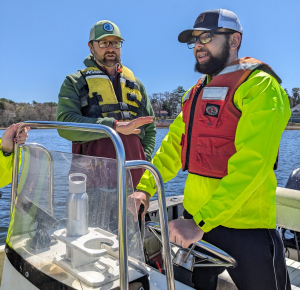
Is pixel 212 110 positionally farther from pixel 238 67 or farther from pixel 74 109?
pixel 74 109

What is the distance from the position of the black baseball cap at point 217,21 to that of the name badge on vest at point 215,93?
31cm

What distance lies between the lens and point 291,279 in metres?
2.42

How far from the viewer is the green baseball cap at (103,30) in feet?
8.40

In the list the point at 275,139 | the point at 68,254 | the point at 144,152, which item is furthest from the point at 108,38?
the point at 68,254

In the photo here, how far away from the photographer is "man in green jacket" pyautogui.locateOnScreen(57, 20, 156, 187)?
2.46 metres

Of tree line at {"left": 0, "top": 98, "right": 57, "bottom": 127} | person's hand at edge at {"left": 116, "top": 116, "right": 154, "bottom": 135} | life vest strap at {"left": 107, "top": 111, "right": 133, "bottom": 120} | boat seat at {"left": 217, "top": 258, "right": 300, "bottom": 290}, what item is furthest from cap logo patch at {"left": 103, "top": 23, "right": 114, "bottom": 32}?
tree line at {"left": 0, "top": 98, "right": 57, "bottom": 127}

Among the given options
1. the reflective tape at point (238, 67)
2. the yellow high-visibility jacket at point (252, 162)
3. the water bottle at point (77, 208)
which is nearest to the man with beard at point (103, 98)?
the reflective tape at point (238, 67)

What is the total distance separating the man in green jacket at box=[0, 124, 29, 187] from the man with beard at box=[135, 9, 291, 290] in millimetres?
668

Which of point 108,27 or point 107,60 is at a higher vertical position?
point 108,27

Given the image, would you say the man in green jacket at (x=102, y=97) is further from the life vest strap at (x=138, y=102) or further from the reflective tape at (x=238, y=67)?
the reflective tape at (x=238, y=67)

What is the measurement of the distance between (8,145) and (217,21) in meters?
1.26

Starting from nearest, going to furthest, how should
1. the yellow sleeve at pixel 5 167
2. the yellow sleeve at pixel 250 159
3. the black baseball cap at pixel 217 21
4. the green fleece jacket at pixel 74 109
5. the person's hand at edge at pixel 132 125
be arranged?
1. the yellow sleeve at pixel 250 159
2. the black baseball cap at pixel 217 21
3. the yellow sleeve at pixel 5 167
4. the person's hand at edge at pixel 132 125
5. the green fleece jacket at pixel 74 109

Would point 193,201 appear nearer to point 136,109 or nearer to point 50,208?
point 50,208

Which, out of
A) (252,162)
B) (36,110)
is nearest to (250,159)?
(252,162)
